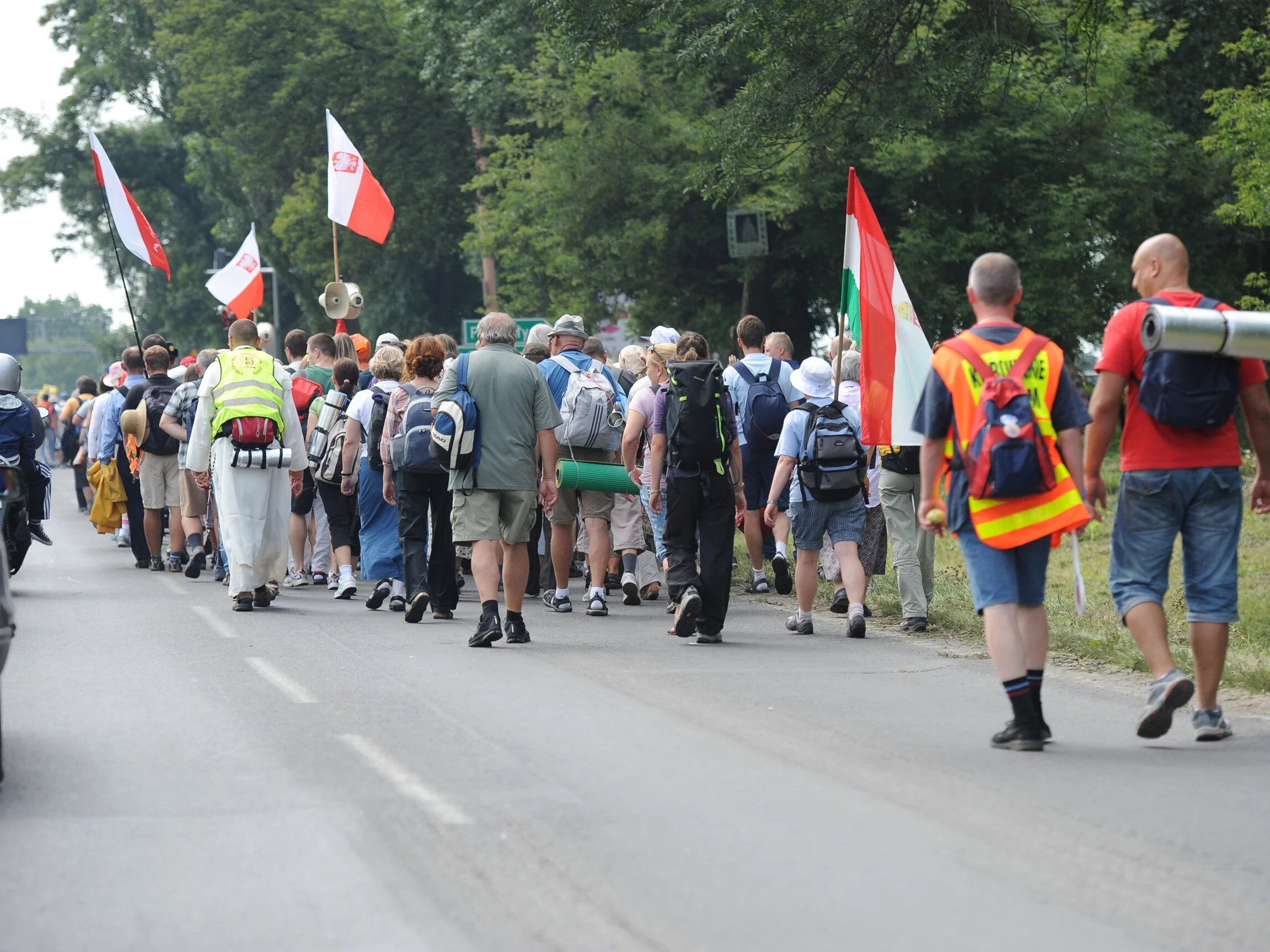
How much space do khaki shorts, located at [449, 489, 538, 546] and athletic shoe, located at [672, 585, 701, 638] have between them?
3.31ft

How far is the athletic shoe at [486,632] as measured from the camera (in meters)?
10.4

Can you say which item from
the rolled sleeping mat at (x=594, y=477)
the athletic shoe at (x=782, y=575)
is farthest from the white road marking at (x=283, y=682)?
the athletic shoe at (x=782, y=575)

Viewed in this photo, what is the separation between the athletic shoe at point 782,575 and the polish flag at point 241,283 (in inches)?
345

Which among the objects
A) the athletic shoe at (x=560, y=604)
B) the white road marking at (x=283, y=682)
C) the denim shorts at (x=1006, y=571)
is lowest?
the white road marking at (x=283, y=682)

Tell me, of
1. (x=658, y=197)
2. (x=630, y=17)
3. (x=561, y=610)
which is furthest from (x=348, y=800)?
(x=658, y=197)

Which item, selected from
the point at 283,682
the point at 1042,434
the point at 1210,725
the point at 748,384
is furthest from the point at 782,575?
the point at 1042,434

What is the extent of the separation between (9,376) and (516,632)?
4.90m

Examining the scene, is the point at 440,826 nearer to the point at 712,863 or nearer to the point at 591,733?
the point at 712,863

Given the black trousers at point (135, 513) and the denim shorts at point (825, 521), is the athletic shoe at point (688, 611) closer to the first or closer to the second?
the denim shorts at point (825, 521)

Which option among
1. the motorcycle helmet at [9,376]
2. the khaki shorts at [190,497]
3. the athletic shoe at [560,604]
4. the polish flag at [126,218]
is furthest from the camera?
the polish flag at [126,218]

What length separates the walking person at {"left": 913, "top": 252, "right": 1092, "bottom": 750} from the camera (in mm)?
6910

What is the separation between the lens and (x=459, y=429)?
10.4m

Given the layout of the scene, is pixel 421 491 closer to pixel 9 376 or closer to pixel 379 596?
pixel 379 596

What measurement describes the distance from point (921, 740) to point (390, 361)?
6.54 meters
